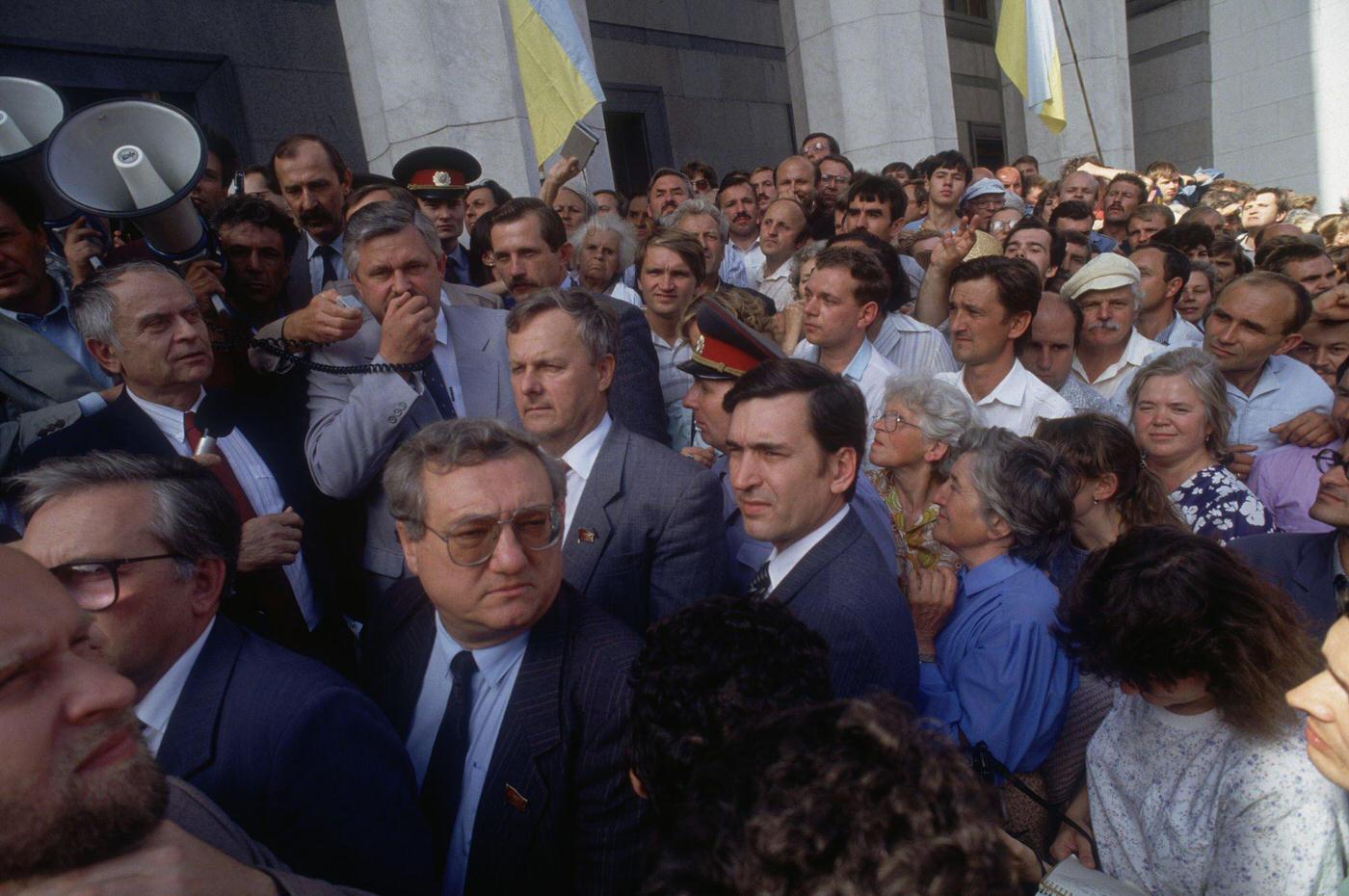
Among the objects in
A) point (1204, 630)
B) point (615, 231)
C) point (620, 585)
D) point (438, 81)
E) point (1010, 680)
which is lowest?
point (1010, 680)

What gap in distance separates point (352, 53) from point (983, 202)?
5.20 m

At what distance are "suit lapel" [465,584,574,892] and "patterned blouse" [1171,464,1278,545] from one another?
230 cm

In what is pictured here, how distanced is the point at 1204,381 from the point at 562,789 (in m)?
2.81

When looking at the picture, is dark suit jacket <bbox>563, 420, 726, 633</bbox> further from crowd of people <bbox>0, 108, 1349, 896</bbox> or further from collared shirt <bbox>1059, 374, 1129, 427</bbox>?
collared shirt <bbox>1059, 374, 1129, 427</bbox>

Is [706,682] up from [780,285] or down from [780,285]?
down

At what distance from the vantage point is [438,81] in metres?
5.81

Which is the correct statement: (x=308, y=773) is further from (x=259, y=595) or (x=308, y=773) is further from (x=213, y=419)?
(x=213, y=419)

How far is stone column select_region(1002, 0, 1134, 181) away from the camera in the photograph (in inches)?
474

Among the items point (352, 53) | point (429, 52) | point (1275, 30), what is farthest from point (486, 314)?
point (1275, 30)

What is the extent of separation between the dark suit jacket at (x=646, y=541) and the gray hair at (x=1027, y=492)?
797 mm

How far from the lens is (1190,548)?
1839 millimetres

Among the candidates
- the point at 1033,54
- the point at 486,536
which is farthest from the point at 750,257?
the point at 486,536

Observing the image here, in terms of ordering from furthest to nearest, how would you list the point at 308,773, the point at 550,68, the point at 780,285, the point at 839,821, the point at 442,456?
the point at 780,285
the point at 550,68
the point at 442,456
the point at 308,773
the point at 839,821

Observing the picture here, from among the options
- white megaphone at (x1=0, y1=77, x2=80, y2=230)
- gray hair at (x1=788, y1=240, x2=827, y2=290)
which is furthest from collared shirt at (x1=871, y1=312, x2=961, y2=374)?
white megaphone at (x1=0, y1=77, x2=80, y2=230)
